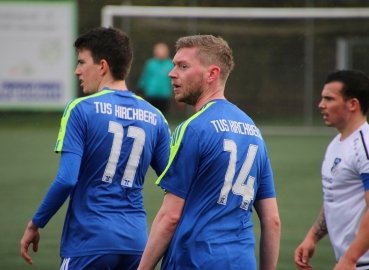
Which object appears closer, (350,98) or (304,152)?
(350,98)

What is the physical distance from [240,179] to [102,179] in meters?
0.87

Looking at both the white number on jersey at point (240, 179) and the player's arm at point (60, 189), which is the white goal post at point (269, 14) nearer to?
the player's arm at point (60, 189)

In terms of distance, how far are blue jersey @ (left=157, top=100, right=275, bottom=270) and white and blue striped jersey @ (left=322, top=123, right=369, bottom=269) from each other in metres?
1.00

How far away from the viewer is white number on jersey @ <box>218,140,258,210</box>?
3131 millimetres

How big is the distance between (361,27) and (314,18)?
1494 millimetres

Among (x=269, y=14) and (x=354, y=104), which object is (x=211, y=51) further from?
(x=269, y=14)

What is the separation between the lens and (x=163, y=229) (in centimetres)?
306

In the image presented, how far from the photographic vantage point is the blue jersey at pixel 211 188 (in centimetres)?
307

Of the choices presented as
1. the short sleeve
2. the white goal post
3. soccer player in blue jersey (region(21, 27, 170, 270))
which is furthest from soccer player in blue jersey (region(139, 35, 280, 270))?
the white goal post

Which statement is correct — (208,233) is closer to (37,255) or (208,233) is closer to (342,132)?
(342,132)

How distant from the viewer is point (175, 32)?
19344 mm

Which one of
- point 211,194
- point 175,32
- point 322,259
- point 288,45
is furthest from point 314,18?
point 211,194

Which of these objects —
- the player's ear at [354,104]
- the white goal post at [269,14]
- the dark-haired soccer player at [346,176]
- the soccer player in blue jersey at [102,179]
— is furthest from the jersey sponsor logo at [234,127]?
the white goal post at [269,14]

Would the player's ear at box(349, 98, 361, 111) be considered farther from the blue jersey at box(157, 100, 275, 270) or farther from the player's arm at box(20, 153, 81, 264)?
the player's arm at box(20, 153, 81, 264)
